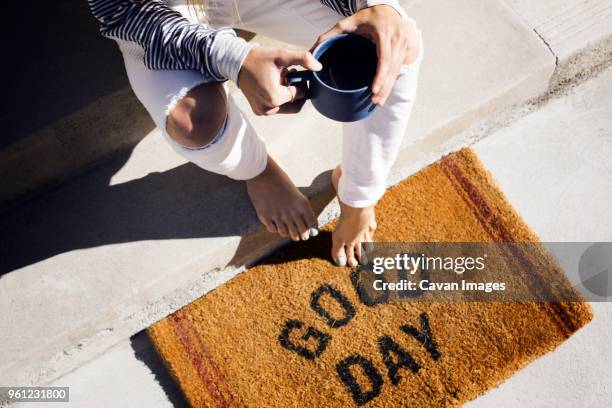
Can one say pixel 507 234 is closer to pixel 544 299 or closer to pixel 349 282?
pixel 544 299

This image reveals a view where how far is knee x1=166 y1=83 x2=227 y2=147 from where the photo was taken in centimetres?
124

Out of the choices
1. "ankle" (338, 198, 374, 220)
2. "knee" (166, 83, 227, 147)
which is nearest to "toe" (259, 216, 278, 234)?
"ankle" (338, 198, 374, 220)

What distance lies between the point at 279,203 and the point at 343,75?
2.09 feet

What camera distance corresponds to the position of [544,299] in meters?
1.68

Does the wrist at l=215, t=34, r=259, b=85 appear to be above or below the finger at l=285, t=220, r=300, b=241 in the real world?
above

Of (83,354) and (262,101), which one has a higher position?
(262,101)

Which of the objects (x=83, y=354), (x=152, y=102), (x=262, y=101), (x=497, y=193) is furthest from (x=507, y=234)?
(x=83, y=354)

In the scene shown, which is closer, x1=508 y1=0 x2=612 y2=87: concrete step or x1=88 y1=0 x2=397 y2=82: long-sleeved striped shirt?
x1=88 y1=0 x2=397 y2=82: long-sleeved striped shirt

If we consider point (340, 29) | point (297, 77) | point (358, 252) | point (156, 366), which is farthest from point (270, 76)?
point (156, 366)

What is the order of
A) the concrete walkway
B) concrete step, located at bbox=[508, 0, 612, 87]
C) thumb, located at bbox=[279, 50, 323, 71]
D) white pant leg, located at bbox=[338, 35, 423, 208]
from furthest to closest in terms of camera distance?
concrete step, located at bbox=[508, 0, 612, 87], the concrete walkway, white pant leg, located at bbox=[338, 35, 423, 208], thumb, located at bbox=[279, 50, 323, 71]

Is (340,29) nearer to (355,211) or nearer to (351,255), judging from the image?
(355,211)

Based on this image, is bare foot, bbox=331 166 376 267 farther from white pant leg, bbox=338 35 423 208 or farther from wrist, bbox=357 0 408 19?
wrist, bbox=357 0 408 19

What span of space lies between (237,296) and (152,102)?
0.71 meters

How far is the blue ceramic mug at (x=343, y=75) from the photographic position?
109cm
